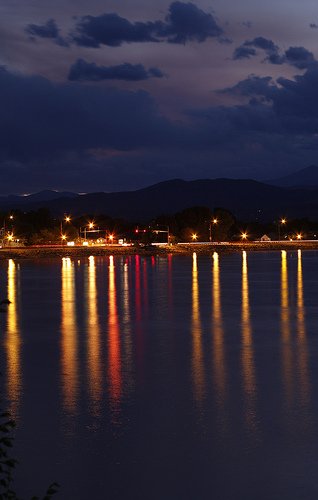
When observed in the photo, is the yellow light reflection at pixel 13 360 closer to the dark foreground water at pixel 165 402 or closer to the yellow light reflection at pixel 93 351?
the dark foreground water at pixel 165 402

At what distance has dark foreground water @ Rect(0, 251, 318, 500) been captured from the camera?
28.5 ft

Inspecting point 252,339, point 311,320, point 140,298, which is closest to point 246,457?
point 252,339

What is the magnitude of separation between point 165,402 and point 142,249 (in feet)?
285

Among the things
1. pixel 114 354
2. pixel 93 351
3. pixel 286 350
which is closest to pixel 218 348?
pixel 286 350

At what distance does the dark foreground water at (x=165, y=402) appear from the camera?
868 centimetres

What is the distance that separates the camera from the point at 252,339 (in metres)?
19.0

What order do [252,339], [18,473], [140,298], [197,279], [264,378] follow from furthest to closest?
1. [197,279]
2. [140,298]
3. [252,339]
4. [264,378]
5. [18,473]

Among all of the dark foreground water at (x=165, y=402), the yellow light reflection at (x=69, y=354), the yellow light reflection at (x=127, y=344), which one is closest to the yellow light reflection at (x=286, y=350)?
the dark foreground water at (x=165, y=402)

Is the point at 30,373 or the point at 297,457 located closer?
the point at 297,457

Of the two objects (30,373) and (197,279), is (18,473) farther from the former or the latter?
(197,279)

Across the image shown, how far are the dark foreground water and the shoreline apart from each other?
60289 millimetres

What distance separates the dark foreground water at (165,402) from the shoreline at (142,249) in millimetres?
60289

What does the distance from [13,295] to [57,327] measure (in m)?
11.6

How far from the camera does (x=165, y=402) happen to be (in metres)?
12.2
